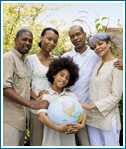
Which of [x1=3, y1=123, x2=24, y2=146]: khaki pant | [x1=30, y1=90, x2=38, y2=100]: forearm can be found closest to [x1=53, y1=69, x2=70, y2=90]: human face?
[x1=30, y1=90, x2=38, y2=100]: forearm

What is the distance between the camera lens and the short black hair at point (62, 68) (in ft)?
13.0

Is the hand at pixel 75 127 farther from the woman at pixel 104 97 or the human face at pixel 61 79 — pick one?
the human face at pixel 61 79

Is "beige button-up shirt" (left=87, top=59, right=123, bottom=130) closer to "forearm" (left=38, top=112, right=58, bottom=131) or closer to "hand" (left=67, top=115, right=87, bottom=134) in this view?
"hand" (left=67, top=115, right=87, bottom=134)

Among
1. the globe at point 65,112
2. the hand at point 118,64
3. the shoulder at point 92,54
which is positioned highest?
the shoulder at point 92,54

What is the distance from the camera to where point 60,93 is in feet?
12.9

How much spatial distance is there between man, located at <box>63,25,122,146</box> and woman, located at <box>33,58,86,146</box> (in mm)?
171

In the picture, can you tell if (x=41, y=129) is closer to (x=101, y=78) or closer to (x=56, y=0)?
(x=101, y=78)

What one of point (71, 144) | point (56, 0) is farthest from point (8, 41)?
point (71, 144)

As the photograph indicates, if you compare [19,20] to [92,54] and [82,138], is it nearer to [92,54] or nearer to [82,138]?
[92,54]

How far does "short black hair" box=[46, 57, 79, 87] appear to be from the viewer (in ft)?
13.0

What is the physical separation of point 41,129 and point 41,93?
1.26ft

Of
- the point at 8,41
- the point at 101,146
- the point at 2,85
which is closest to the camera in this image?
the point at 2,85

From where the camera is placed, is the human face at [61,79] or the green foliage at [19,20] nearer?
the human face at [61,79]

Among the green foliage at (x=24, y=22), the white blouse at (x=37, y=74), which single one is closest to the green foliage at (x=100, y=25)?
the green foliage at (x=24, y=22)
